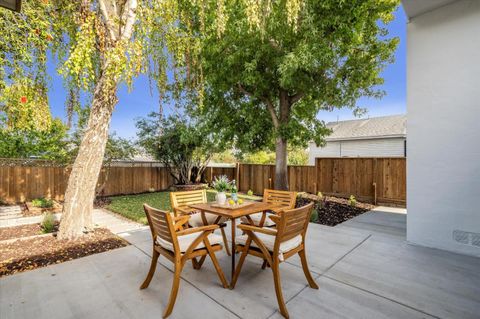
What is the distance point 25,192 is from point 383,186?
1116cm

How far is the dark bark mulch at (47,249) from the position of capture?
2996mm

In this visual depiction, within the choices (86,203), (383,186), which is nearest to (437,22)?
(383,186)

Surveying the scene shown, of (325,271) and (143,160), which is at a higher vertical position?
(143,160)

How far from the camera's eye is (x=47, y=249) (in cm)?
342

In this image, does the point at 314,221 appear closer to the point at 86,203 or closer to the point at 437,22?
the point at 437,22

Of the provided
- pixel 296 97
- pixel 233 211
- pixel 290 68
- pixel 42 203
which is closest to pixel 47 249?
pixel 233 211

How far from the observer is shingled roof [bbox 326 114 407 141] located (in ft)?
38.0

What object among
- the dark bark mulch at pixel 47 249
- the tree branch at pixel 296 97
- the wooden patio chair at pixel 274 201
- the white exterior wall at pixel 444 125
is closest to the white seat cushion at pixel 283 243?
the wooden patio chair at pixel 274 201

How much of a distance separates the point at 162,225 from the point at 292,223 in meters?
1.24

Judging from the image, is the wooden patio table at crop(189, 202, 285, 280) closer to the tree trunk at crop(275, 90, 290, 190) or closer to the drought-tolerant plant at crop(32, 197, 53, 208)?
the tree trunk at crop(275, 90, 290, 190)

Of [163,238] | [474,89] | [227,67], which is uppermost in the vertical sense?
[227,67]

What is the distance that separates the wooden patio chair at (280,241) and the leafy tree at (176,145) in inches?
248

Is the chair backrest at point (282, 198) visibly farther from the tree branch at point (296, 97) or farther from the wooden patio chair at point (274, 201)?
the tree branch at point (296, 97)

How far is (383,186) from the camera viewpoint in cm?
673
